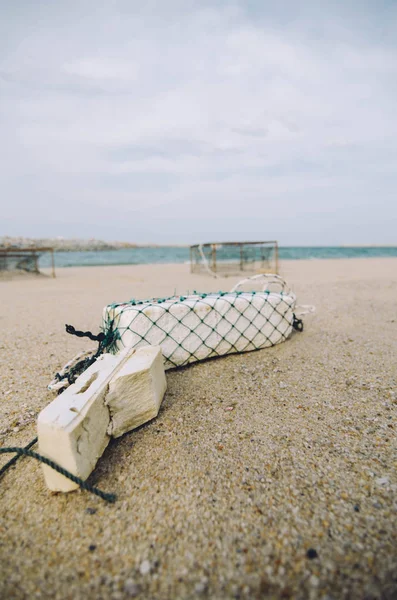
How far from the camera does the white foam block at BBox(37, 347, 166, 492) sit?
1.37 m

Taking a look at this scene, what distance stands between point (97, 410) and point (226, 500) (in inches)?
28.1

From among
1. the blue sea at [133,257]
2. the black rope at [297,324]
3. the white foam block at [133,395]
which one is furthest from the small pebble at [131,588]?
the blue sea at [133,257]

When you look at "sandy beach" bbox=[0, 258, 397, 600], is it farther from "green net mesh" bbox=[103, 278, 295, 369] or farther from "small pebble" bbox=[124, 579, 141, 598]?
"green net mesh" bbox=[103, 278, 295, 369]

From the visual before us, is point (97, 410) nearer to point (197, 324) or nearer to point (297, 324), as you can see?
point (197, 324)

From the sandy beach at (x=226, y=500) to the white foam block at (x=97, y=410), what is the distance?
0.09 m

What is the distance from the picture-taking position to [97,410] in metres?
1.59

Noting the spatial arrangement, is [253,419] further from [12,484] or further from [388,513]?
[12,484]

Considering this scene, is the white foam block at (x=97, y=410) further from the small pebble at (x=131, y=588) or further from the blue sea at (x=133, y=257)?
the blue sea at (x=133, y=257)

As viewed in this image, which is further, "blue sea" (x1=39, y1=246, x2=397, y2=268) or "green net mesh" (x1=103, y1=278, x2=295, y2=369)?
"blue sea" (x1=39, y1=246, x2=397, y2=268)

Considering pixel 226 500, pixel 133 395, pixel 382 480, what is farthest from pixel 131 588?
pixel 382 480

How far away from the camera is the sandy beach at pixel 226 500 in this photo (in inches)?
42.1

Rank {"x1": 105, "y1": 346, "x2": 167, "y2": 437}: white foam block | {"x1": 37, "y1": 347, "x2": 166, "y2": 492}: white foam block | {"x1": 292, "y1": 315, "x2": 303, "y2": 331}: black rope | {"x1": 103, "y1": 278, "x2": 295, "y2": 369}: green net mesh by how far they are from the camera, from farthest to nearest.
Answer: {"x1": 292, "y1": 315, "x2": 303, "y2": 331}: black rope, {"x1": 103, "y1": 278, "x2": 295, "y2": 369}: green net mesh, {"x1": 105, "y1": 346, "x2": 167, "y2": 437}: white foam block, {"x1": 37, "y1": 347, "x2": 166, "y2": 492}: white foam block

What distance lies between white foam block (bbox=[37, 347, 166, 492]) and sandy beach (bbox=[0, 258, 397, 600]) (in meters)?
0.09

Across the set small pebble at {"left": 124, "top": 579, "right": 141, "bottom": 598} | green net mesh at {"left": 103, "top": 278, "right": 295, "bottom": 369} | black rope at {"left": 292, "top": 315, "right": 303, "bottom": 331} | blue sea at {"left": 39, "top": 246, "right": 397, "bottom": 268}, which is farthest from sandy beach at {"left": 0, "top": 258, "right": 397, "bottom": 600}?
blue sea at {"left": 39, "top": 246, "right": 397, "bottom": 268}
